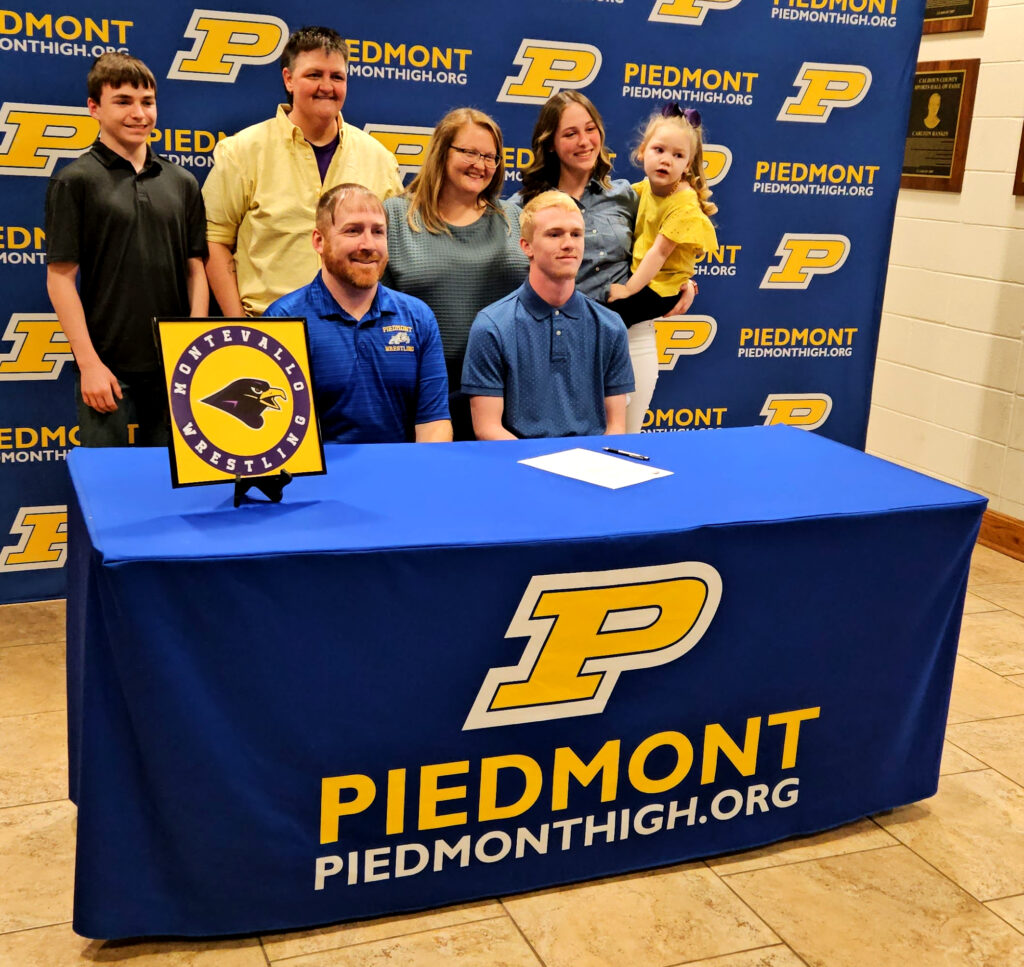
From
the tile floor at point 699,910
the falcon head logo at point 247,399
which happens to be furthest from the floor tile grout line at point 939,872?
the falcon head logo at point 247,399

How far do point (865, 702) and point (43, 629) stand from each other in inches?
89.0

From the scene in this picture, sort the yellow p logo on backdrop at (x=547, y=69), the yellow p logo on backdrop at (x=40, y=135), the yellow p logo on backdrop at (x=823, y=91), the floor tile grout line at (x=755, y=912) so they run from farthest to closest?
the yellow p logo on backdrop at (x=823, y=91)
the yellow p logo on backdrop at (x=547, y=69)
the yellow p logo on backdrop at (x=40, y=135)
the floor tile grout line at (x=755, y=912)

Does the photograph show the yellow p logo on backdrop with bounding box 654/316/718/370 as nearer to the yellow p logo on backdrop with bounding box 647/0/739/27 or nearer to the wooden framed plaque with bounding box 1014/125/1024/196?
the yellow p logo on backdrop with bounding box 647/0/739/27

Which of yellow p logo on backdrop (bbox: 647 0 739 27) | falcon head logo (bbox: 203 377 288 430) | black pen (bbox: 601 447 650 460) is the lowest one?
black pen (bbox: 601 447 650 460)

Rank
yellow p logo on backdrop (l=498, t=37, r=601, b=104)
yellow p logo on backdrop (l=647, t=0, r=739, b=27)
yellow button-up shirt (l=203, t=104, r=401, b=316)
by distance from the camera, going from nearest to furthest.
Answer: yellow button-up shirt (l=203, t=104, r=401, b=316)
yellow p logo on backdrop (l=498, t=37, r=601, b=104)
yellow p logo on backdrop (l=647, t=0, r=739, b=27)

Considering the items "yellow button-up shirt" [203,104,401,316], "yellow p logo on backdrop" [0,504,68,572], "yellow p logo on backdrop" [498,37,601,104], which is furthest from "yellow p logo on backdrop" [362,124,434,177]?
"yellow p logo on backdrop" [0,504,68,572]

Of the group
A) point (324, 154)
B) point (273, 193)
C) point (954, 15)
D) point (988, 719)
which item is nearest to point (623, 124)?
point (324, 154)

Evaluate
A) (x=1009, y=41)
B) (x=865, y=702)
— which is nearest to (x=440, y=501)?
(x=865, y=702)

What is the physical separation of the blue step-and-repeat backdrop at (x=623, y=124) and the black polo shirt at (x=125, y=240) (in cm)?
7

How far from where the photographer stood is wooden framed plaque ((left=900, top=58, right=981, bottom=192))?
186 inches

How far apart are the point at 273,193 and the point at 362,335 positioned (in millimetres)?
724

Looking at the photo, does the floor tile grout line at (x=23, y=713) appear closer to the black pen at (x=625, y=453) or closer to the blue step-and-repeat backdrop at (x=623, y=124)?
the blue step-and-repeat backdrop at (x=623, y=124)

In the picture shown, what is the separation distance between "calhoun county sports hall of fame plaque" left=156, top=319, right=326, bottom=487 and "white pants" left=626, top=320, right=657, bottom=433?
63.3 inches

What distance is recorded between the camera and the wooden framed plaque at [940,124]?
473 centimetres
